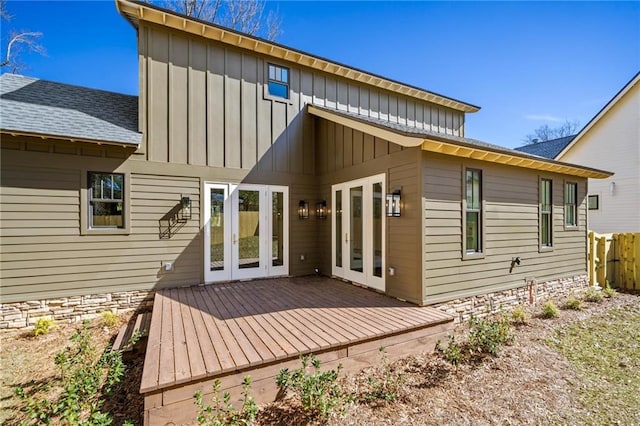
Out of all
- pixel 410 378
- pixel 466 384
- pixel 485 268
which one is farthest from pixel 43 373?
pixel 485 268

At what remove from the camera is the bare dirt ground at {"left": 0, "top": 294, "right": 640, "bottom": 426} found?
8.81 feet

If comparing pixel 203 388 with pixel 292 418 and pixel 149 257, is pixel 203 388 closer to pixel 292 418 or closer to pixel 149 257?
pixel 292 418

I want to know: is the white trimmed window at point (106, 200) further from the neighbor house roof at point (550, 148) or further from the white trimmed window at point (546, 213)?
the neighbor house roof at point (550, 148)

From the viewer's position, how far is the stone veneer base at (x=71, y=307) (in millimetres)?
4848

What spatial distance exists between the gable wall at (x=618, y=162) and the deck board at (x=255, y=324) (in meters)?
11.2

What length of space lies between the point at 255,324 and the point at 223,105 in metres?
4.94

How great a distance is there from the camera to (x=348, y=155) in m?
6.45

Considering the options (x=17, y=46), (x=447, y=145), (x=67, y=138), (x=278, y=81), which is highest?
(x=17, y=46)

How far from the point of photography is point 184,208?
6016 millimetres

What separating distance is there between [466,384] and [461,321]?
2.08 metres

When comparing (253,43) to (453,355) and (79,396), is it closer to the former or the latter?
(79,396)

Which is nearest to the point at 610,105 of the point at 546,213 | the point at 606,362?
the point at 546,213

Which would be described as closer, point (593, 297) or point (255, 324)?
point (255, 324)

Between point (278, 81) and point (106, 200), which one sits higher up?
point (278, 81)
